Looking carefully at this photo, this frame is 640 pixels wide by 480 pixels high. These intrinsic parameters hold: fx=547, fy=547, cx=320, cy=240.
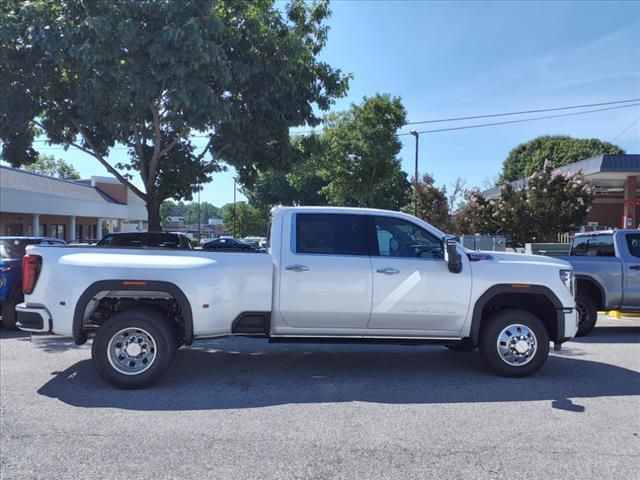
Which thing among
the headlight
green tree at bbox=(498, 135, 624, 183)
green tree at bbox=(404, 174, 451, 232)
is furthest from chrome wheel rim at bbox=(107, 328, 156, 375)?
green tree at bbox=(498, 135, 624, 183)

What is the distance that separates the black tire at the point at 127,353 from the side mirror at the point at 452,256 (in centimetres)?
325

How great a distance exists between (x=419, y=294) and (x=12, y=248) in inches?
313

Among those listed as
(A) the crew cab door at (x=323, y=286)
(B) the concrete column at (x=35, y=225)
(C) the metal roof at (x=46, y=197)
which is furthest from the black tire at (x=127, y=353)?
(B) the concrete column at (x=35, y=225)

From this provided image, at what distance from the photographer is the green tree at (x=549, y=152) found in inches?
1885

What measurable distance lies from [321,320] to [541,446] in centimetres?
270

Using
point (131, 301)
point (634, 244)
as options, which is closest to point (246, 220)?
point (634, 244)

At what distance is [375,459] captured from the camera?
4.19 meters

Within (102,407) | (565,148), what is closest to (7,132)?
(102,407)

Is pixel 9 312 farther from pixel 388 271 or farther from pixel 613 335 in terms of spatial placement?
pixel 613 335

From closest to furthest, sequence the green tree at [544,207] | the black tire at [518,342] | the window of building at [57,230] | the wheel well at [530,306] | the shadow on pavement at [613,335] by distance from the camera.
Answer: the black tire at [518,342], the wheel well at [530,306], the shadow on pavement at [613,335], the green tree at [544,207], the window of building at [57,230]

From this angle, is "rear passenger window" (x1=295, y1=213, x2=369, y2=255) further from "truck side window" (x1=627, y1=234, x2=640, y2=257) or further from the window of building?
the window of building

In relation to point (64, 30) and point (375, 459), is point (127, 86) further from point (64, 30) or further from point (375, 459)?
point (375, 459)

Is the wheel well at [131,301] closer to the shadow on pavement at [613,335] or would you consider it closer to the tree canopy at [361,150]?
the shadow on pavement at [613,335]

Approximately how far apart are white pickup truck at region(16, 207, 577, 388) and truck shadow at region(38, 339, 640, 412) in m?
0.34
